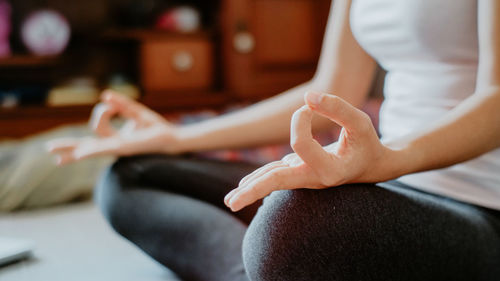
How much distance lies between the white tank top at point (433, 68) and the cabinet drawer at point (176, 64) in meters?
1.49

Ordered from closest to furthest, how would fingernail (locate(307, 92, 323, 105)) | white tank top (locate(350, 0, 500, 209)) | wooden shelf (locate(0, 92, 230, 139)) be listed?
fingernail (locate(307, 92, 323, 105))
white tank top (locate(350, 0, 500, 209))
wooden shelf (locate(0, 92, 230, 139))

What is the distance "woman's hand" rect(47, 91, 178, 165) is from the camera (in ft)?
3.17

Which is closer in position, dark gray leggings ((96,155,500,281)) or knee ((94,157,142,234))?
dark gray leggings ((96,155,500,281))

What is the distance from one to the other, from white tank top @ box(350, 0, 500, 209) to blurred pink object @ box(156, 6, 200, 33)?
154 cm

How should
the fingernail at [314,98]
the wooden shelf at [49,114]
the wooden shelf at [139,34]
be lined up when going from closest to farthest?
the fingernail at [314,98] → the wooden shelf at [49,114] → the wooden shelf at [139,34]

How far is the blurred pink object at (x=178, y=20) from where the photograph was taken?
228cm

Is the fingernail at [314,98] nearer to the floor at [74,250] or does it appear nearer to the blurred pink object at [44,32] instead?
the floor at [74,250]

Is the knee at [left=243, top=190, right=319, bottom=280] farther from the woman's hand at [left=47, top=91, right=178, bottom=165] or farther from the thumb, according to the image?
the woman's hand at [left=47, top=91, right=178, bottom=165]

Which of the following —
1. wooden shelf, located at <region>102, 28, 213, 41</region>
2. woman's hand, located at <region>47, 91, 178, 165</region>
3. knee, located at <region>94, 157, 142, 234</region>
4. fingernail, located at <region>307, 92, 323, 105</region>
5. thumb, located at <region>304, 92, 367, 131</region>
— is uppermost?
fingernail, located at <region>307, 92, 323, 105</region>

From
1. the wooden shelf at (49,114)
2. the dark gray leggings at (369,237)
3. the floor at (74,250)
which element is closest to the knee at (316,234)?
the dark gray leggings at (369,237)

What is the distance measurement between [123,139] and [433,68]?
49 cm

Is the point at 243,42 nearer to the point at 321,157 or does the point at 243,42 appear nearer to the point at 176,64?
the point at 176,64

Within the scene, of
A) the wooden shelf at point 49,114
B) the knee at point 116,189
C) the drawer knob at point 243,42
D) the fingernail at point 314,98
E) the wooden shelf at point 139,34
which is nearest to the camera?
the fingernail at point 314,98

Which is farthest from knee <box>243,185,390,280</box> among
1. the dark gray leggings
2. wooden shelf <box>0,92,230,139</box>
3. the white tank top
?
wooden shelf <box>0,92,230,139</box>
